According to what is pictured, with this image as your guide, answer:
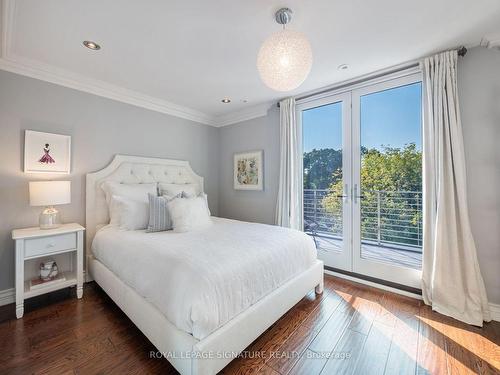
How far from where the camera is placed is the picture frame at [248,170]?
360 cm

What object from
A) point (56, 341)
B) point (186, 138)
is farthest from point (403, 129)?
point (56, 341)

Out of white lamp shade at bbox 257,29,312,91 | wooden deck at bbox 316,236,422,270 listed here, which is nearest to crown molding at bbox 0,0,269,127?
white lamp shade at bbox 257,29,312,91

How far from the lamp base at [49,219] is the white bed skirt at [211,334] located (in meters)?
0.79

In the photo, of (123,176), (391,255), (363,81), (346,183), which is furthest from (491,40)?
(123,176)

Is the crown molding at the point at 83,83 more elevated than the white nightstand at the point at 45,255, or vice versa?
the crown molding at the point at 83,83

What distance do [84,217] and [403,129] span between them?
3.78 m

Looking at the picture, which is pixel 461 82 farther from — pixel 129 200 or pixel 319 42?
pixel 129 200

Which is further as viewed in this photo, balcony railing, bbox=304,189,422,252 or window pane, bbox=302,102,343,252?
window pane, bbox=302,102,343,252

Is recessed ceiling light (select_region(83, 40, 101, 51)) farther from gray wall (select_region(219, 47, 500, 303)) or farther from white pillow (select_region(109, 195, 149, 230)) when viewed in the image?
gray wall (select_region(219, 47, 500, 303))

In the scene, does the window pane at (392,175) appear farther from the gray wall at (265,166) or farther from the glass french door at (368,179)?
the gray wall at (265,166)

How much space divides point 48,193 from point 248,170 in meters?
2.52

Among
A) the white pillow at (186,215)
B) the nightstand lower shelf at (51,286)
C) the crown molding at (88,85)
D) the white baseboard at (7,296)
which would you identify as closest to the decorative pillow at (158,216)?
the white pillow at (186,215)

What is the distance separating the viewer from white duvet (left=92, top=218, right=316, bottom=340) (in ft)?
4.17

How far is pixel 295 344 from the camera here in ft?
5.42
